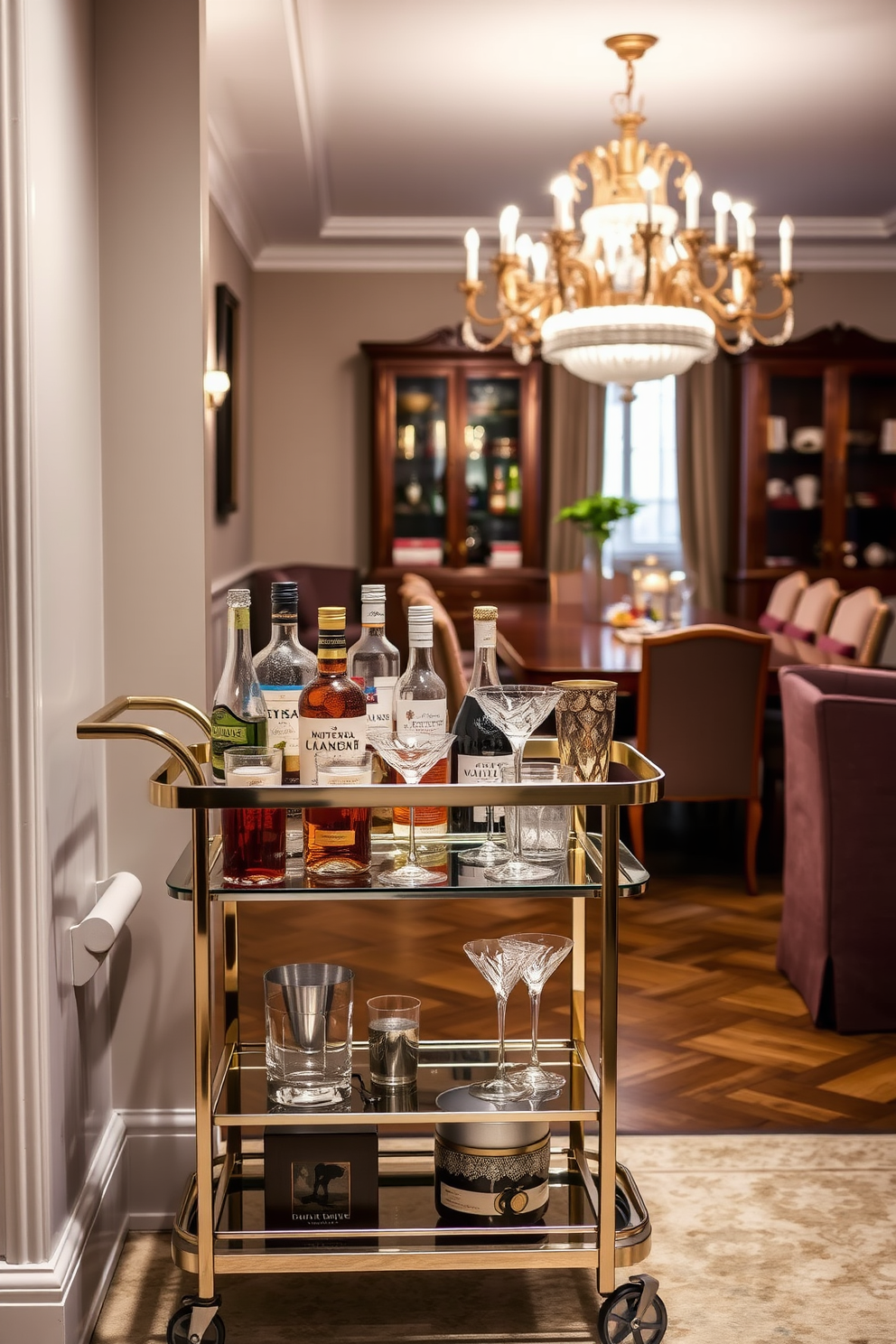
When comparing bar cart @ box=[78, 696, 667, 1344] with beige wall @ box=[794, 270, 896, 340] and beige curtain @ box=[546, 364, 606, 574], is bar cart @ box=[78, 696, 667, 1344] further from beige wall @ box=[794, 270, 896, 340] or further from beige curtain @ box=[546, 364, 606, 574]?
beige wall @ box=[794, 270, 896, 340]

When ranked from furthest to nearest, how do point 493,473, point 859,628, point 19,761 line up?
point 493,473 → point 859,628 → point 19,761

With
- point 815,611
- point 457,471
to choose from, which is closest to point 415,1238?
point 815,611

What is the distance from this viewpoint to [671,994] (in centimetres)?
340

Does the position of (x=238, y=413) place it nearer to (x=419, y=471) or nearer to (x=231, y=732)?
(x=419, y=471)

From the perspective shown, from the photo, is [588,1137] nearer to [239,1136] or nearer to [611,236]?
[239,1136]

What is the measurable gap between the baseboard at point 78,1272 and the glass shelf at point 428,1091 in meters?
0.21

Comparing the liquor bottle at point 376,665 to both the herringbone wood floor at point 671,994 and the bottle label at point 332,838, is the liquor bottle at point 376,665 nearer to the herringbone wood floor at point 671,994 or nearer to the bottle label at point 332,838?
the bottle label at point 332,838

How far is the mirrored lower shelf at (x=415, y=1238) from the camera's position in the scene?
179 cm

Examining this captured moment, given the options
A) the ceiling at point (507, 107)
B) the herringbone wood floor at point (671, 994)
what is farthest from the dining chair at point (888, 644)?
the ceiling at point (507, 107)

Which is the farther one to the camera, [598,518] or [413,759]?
[598,518]

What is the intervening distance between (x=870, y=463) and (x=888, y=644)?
2.93 meters

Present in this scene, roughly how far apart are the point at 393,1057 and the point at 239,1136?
342 mm

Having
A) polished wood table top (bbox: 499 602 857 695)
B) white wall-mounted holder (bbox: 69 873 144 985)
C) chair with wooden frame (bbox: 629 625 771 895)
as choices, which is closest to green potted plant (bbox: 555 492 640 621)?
polished wood table top (bbox: 499 602 857 695)

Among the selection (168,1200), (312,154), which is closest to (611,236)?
(312,154)
